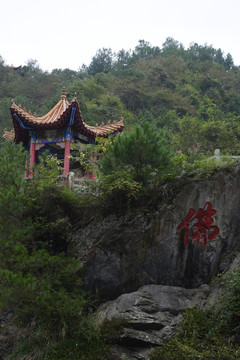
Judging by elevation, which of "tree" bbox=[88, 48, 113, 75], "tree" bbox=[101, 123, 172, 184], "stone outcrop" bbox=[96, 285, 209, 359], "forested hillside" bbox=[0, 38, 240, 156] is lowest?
"stone outcrop" bbox=[96, 285, 209, 359]

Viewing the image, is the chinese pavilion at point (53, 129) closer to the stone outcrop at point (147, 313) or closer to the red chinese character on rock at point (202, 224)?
the red chinese character on rock at point (202, 224)

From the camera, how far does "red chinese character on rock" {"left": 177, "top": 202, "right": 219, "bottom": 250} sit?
601cm

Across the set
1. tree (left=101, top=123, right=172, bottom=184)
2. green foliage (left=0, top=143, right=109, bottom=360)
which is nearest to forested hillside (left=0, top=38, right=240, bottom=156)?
tree (left=101, top=123, right=172, bottom=184)

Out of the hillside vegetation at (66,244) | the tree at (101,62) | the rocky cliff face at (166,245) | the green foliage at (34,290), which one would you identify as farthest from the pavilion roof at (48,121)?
the tree at (101,62)

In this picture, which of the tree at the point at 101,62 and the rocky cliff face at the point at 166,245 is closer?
the rocky cliff face at the point at 166,245

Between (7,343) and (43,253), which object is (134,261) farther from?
(7,343)

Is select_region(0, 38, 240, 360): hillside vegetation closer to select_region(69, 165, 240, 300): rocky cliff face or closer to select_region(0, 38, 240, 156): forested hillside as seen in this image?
select_region(69, 165, 240, 300): rocky cliff face

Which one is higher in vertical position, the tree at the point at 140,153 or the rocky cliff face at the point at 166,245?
the tree at the point at 140,153

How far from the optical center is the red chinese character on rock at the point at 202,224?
6008 millimetres

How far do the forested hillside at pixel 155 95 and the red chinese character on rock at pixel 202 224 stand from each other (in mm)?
8736

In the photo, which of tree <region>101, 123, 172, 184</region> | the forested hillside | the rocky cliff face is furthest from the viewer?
the forested hillside

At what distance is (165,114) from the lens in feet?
76.6

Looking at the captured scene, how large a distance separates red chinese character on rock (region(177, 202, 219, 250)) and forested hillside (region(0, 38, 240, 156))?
874 centimetres

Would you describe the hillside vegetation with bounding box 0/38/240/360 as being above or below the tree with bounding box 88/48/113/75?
below
